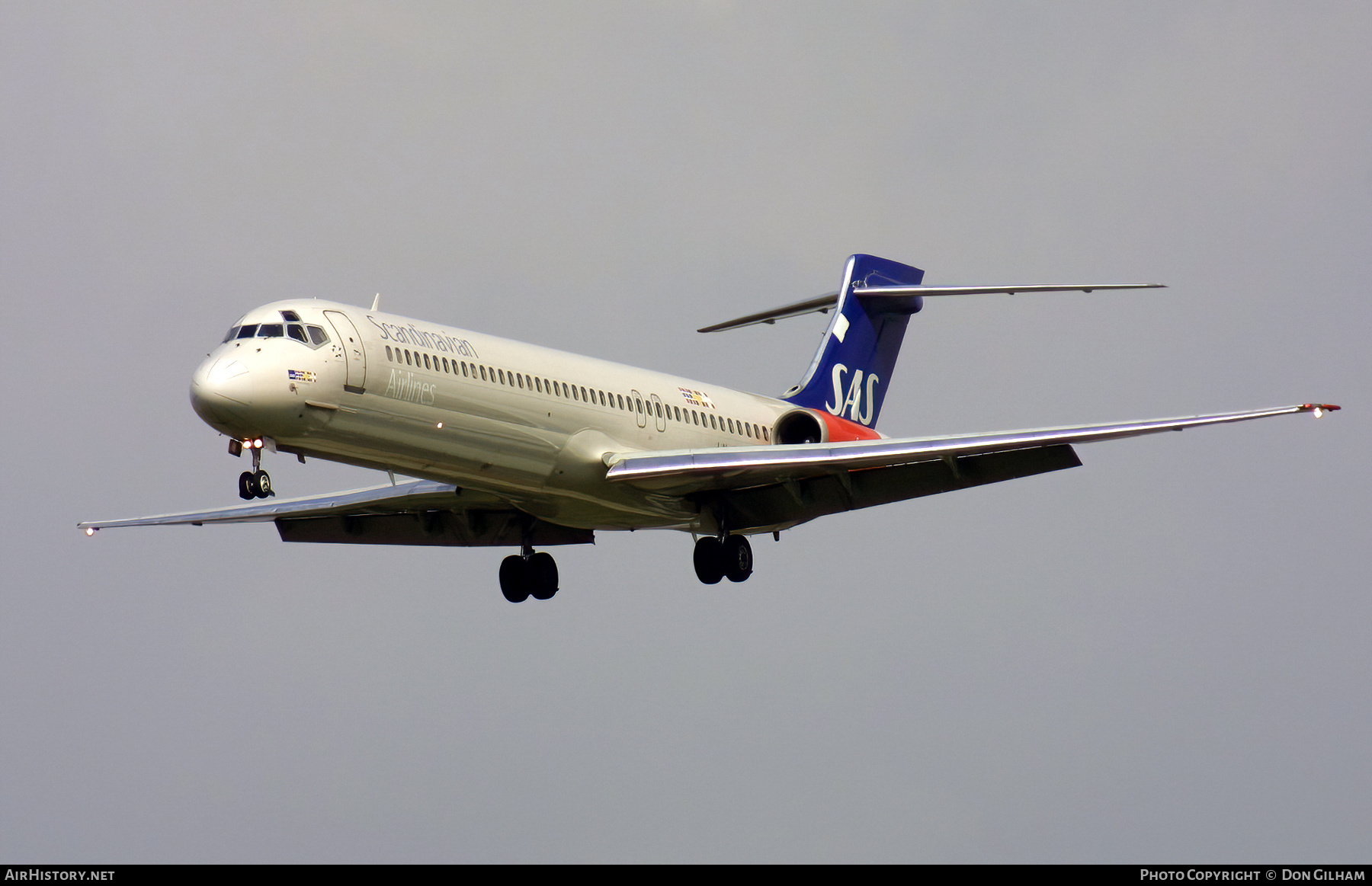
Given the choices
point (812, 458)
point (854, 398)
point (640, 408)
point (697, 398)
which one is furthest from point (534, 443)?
point (854, 398)

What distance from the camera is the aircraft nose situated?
1916 cm

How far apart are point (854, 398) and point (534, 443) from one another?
29.6 ft

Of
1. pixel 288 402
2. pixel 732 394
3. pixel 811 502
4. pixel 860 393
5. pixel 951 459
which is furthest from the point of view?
pixel 860 393

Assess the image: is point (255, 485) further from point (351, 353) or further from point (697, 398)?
point (697, 398)

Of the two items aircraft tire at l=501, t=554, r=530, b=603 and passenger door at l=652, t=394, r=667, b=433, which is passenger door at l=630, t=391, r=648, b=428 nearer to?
passenger door at l=652, t=394, r=667, b=433

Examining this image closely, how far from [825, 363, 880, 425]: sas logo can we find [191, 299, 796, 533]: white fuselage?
4.78m

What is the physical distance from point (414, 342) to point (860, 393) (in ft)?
35.5

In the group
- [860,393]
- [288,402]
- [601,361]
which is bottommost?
[288,402]

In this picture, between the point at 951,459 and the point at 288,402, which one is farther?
the point at 951,459

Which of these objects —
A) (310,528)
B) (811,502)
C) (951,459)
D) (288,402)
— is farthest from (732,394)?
(288,402)

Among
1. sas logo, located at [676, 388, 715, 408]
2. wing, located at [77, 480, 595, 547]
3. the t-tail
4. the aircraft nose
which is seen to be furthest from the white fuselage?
the t-tail

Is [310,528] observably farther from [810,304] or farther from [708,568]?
[810,304]

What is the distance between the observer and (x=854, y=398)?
2969 centimetres

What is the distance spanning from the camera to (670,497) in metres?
24.1
